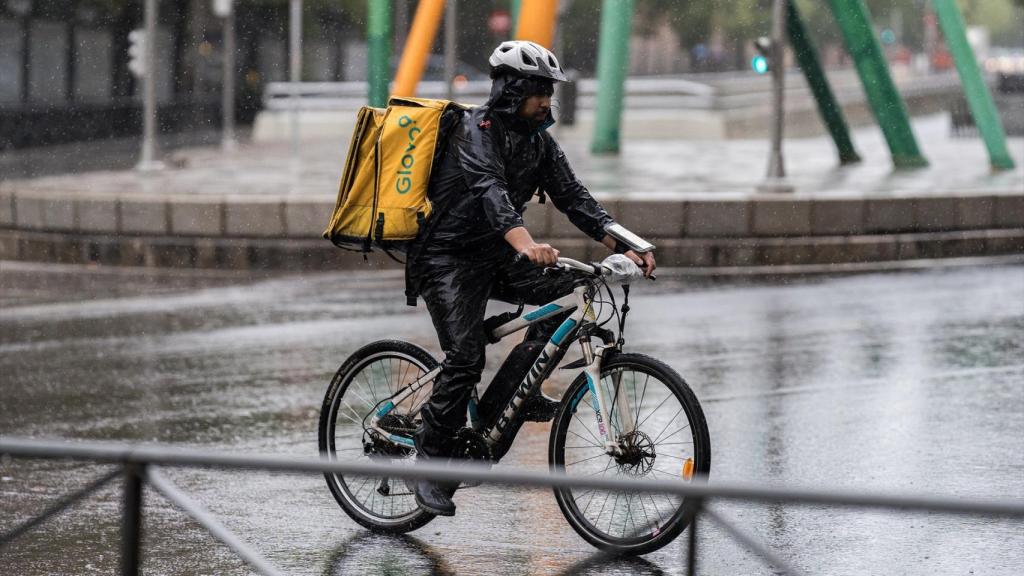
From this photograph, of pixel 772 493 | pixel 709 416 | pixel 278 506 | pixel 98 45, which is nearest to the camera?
pixel 772 493

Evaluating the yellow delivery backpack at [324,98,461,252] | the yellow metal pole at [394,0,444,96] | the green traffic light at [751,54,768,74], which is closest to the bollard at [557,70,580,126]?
the yellow metal pole at [394,0,444,96]

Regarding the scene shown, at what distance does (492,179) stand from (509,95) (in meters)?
0.28

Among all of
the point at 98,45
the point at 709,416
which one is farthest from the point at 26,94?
the point at 709,416

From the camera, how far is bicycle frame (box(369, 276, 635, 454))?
17.8 ft

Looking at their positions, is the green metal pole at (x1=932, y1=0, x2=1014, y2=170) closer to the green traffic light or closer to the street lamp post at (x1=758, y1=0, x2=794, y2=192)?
the green traffic light

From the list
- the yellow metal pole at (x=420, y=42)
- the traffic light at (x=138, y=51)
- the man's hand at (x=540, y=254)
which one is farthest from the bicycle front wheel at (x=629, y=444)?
the traffic light at (x=138, y=51)

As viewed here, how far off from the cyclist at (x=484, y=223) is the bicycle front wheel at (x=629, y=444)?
182mm

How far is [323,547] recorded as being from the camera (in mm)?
5668

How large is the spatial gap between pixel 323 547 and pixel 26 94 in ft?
85.2

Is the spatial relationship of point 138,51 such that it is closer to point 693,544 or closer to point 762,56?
point 762,56

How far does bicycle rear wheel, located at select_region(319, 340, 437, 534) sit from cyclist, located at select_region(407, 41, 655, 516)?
0.71 ft

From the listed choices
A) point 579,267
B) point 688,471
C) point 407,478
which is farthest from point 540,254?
point 407,478

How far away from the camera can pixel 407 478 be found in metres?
3.52

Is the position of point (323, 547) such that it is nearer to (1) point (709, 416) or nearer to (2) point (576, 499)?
(2) point (576, 499)
